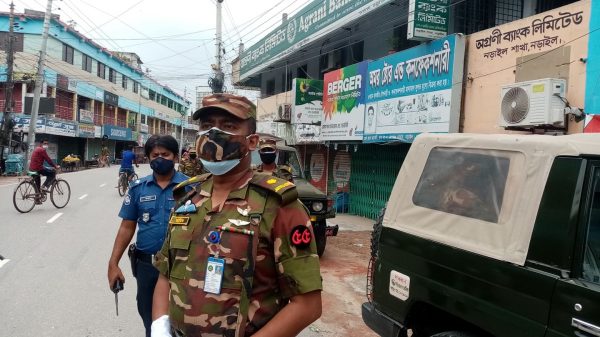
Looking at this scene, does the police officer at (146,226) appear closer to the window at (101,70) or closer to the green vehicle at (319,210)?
the green vehicle at (319,210)

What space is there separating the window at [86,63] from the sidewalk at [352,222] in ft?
116

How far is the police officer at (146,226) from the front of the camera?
3.27 m

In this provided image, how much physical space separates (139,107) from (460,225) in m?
61.4

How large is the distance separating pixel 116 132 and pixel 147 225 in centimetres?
4867

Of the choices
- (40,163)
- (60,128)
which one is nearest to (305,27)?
(40,163)

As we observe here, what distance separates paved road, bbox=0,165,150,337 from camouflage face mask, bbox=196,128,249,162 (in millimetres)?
3172

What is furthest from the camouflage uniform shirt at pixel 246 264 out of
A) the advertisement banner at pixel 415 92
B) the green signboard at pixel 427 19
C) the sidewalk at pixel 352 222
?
the sidewalk at pixel 352 222

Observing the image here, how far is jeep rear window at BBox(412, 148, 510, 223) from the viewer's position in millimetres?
2803

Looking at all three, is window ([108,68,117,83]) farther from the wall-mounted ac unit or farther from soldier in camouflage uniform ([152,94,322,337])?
soldier in camouflage uniform ([152,94,322,337])

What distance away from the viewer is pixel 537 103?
21.8ft

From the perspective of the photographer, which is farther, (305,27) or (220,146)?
(305,27)

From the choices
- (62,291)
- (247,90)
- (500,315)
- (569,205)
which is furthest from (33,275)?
(247,90)

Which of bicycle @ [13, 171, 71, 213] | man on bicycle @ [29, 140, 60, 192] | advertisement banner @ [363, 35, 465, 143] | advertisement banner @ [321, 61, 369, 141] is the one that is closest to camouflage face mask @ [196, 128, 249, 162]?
advertisement banner @ [363, 35, 465, 143]

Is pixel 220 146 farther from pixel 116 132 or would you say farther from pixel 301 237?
pixel 116 132
